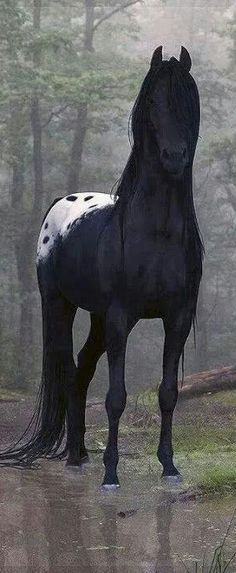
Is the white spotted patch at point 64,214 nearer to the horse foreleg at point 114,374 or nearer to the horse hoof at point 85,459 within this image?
the horse foreleg at point 114,374

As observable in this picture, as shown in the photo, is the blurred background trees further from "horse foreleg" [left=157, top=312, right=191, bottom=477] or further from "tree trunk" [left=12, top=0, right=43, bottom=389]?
"horse foreleg" [left=157, top=312, right=191, bottom=477]

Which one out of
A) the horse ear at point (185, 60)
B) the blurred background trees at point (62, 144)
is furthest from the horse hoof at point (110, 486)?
the blurred background trees at point (62, 144)

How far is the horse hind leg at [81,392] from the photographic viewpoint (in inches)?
306

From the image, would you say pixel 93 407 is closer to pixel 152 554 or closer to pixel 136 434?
pixel 136 434

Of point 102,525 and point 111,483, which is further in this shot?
point 111,483

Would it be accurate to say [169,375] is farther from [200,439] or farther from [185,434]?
[185,434]

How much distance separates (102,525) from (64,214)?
11.5 ft

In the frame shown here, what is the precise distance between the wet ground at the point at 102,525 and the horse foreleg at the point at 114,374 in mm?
202

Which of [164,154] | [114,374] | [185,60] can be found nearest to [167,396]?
[114,374]

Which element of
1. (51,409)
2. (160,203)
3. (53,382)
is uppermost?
(160,203)

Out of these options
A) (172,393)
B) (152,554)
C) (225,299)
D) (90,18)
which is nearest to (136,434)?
(172,393)

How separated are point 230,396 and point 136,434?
3679mm

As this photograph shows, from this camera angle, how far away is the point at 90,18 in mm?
29359

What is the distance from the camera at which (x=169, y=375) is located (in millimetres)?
6832
